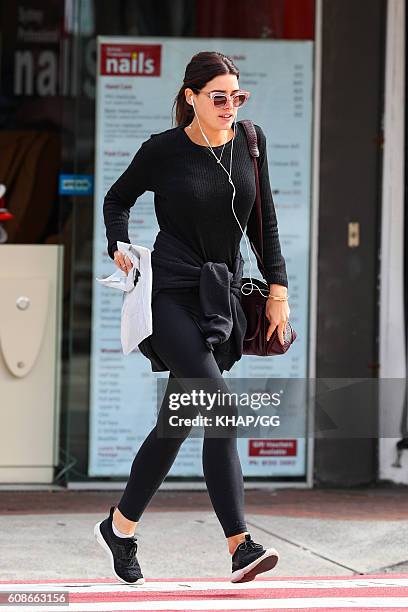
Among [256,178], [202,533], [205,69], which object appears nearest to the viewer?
[205,69]

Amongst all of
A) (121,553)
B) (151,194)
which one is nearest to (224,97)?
(121,553)

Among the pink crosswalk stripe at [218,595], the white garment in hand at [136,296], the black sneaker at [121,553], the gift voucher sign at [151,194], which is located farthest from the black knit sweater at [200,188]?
the gift voucher sign at [151,194]

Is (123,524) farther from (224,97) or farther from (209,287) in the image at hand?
(224,97)

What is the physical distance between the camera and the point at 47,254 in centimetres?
814

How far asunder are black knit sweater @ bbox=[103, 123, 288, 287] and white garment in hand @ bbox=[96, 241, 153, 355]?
14 centimetres

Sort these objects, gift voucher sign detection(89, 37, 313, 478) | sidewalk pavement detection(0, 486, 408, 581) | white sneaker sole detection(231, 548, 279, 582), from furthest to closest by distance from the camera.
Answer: gift voucher sign detection(89, 37, 313, 478), sidewalk pavement detection(0, 486, 408, 581), white sneaker sole detection(231, 548, 279, 582)

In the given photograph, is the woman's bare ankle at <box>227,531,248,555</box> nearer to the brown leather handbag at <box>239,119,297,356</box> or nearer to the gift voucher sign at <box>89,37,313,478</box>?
the brown leather handbag at <box>239,119,297,356</box>

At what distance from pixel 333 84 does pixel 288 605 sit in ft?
12.8

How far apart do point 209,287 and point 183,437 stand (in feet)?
1.80

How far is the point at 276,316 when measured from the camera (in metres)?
5.14

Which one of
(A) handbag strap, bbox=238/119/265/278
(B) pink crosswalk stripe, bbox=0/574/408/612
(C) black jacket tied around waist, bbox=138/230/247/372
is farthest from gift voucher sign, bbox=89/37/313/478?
(C) black jacket tied around waist, bbox=138/230/247/372

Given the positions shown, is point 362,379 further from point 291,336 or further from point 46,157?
point 291,336

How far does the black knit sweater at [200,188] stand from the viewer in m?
4.99

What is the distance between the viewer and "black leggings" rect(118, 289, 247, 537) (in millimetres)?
4922
